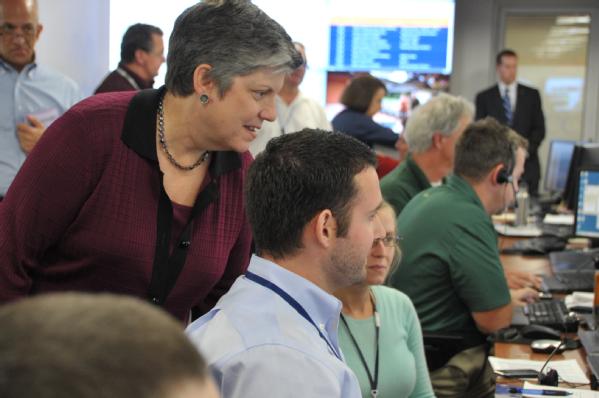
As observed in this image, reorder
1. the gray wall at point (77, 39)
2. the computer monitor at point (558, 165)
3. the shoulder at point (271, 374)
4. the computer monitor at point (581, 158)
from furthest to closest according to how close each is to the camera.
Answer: the computer monitor at point (558, 165) → the computer monitor at point (581, 158) → the gray wall at point (77, 39) → the shoulder at point (271, 374)

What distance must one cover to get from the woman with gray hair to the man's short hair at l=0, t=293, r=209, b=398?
3.97ft

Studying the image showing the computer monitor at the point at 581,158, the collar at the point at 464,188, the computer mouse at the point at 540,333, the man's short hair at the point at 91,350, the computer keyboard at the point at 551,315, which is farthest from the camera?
the computer monitor at the point at 581,158

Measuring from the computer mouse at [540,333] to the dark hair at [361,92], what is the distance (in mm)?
2579

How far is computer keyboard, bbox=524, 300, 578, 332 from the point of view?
2971 mm

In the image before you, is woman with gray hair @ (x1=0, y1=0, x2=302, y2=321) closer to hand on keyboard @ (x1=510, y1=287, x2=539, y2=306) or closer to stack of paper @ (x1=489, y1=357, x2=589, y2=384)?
stack of paper @ (x1=489, y1=357, x2=589, y2=384)

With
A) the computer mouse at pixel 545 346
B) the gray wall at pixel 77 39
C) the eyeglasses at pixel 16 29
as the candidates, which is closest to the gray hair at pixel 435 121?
the computer mouse at pixel 545 346

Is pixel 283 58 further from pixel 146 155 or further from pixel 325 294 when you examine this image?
pixel 325 294

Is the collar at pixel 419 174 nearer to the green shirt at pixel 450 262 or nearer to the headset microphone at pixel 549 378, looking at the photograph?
the green shirt at pixel 450 262

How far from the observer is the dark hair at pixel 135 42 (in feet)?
15.0

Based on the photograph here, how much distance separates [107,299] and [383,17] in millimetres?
9055

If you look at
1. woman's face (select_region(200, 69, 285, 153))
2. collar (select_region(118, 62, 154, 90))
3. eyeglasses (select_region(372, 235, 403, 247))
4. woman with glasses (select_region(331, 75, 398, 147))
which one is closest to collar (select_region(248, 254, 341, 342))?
woman's face (select_region(200, 69, 285, 153))

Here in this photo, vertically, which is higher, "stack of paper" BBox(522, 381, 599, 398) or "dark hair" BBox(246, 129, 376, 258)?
"dark hair" BBox(246, 129, 376, 258)

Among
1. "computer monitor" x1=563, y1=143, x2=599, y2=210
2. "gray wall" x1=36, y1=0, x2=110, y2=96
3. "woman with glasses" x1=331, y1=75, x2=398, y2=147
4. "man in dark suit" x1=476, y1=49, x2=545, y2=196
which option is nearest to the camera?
"gray wall" x1=36, y1=0, x2=110, y2=96

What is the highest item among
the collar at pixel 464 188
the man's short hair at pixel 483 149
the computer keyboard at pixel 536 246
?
the man's short hair at pixel 483 149
